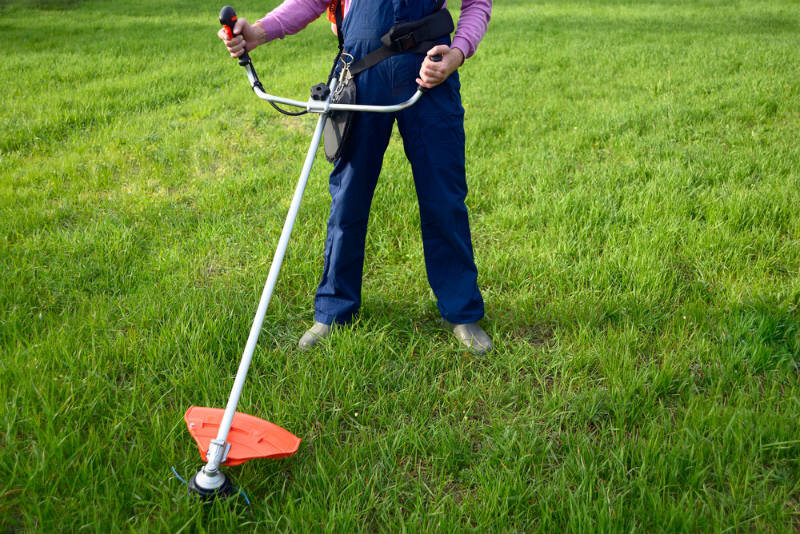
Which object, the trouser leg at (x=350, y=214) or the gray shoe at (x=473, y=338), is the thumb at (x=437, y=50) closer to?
the trouser leg at (x=350, y=214)

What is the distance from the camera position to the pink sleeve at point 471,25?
227cm

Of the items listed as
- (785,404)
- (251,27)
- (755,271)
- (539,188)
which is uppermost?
(251,27)

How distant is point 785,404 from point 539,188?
2.25 meters

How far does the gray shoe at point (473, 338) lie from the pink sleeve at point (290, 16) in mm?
1568

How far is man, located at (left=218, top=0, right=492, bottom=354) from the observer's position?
225 cm

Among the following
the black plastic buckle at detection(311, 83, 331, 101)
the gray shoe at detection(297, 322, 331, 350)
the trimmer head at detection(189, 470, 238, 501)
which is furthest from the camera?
the gray shoe at detection(297, 322, 331, 350)

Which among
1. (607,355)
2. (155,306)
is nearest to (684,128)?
(607,355)

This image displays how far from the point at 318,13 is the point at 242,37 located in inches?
18.1

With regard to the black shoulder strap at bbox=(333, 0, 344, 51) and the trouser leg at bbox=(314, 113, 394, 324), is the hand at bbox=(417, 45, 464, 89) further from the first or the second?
the black shoulder strap at bbox=(333, 0, 344, 51)

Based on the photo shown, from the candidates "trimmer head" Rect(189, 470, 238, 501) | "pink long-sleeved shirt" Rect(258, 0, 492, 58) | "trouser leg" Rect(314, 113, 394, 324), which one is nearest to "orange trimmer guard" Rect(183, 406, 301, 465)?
"trimmer head" Rect(189, 470, 238, 501)

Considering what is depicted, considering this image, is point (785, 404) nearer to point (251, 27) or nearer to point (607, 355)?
point (607, 355)

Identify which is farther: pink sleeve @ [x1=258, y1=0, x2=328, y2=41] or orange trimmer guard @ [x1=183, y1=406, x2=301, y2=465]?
pink sleeve @ [x1=258, y1=0, x2=328, y2=41]

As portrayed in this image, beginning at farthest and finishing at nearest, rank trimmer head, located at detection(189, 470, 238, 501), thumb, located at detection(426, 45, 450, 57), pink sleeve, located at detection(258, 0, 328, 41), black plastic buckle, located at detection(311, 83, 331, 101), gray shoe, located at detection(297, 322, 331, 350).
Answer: gray shoe, located at detection(297, 322, 331, 350)
pink sleeve, located at detection(258, 0, 328, 41)
black plastic buckle, located at detection(311, 83, 331, 101)
thumb, located at detection(426, 45, 450, 57)
trimmer head, located at detection(189, 470, 238, 501)

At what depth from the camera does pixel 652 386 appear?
234 centimetres
